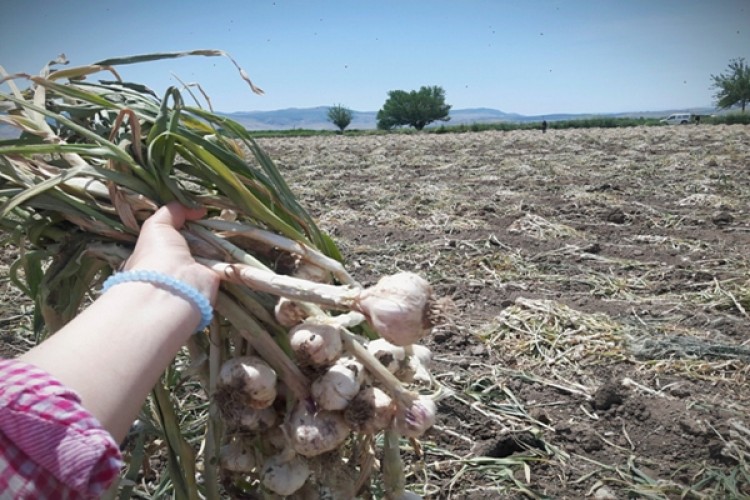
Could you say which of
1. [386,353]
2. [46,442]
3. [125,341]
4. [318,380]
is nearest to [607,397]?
[386,353]

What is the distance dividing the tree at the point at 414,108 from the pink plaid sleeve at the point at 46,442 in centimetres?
7399

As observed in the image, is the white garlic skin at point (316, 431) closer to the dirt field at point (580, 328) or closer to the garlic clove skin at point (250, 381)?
the garlic clove skin at point (250, 381)

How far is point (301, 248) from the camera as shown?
1.32 m

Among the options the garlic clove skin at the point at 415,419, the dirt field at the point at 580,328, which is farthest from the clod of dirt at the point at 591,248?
the garlic clove skin at the point at 415,419

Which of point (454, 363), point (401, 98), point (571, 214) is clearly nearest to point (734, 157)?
point (571, 214)

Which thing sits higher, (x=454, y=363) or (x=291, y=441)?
(x=291, y=441)

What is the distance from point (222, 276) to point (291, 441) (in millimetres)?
350

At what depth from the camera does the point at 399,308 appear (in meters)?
1.06

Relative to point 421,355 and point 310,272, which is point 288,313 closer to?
Result: point 310,272

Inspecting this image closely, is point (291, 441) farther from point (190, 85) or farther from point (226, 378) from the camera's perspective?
Result: point (190, 85)

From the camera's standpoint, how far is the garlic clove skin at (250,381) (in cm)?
114

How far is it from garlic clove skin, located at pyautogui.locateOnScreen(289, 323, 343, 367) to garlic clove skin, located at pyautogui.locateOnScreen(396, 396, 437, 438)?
0.17 metres

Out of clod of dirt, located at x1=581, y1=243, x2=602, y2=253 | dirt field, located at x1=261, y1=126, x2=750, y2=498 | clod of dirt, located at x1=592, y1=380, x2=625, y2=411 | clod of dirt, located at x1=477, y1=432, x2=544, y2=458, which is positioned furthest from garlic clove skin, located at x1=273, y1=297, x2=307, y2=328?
clod of dirt, located at x1=581, y1=243, x2=602, y2=253

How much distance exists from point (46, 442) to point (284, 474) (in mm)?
600
